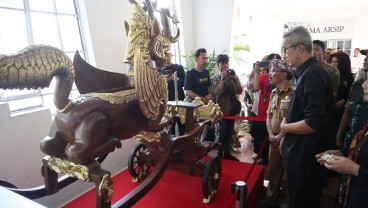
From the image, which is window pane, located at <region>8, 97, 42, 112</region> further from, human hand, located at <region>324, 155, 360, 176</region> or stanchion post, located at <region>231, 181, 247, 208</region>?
human hand, located at <region>324, 155, 360, 176</region>

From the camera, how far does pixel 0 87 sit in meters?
0.94

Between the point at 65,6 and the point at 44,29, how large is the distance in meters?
0.42

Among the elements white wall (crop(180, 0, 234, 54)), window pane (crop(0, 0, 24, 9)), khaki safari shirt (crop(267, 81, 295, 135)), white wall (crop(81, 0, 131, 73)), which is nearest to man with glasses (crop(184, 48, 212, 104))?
white wall (crop(81, 0, 131, 73))

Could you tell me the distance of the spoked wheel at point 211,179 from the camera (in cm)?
193

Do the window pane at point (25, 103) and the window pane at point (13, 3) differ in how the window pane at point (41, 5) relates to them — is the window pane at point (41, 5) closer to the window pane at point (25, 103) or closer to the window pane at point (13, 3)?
the window pane at point (13, 3)

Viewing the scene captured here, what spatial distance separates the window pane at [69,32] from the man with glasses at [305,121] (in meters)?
2.43

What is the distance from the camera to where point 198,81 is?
3303 mm

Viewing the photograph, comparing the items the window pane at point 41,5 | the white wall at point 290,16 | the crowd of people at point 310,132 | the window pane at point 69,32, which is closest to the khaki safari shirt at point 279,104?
the crowd of people at point 310,132

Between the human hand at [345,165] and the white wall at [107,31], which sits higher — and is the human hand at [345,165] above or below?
below

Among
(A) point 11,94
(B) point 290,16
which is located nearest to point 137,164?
(A) point 11,94

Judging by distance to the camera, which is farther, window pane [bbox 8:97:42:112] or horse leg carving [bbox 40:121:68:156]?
window pane [bbox 8:97:42:112]

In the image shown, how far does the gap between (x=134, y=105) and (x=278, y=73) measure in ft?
4.60

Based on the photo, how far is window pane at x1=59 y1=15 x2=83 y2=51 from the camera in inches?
116

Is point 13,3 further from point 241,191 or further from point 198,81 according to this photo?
point 241,191
